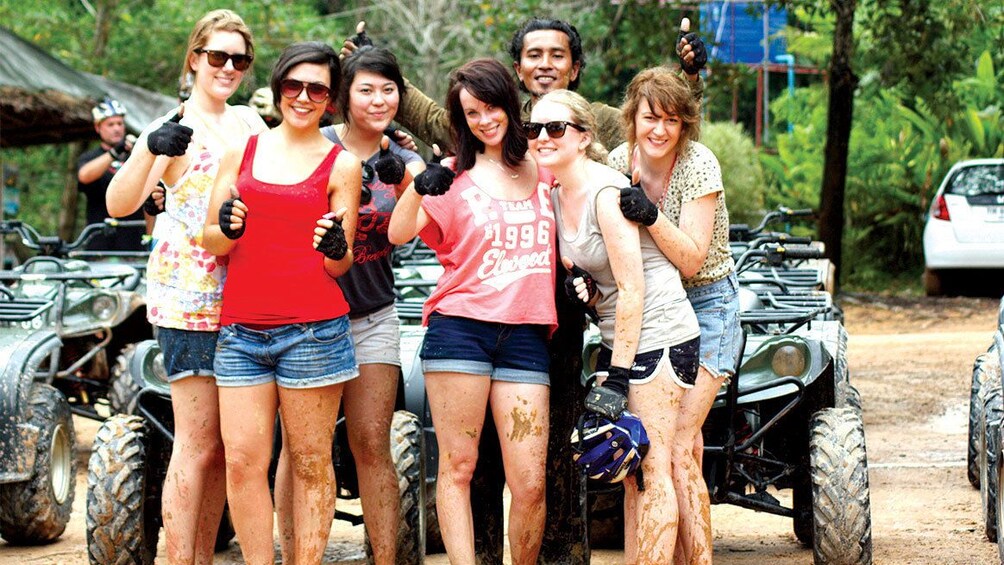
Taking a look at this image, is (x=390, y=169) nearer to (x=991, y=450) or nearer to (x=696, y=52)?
(x=696, y=52)

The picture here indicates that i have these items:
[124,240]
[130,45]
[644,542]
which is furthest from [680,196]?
[130,45]

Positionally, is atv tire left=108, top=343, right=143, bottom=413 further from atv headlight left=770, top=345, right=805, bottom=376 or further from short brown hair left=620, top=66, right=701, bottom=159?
short brown hair left=620, top=66, right=701, bottom=159

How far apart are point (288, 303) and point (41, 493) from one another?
2829 mm

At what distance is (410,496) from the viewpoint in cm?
610

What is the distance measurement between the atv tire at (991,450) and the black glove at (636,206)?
183cm

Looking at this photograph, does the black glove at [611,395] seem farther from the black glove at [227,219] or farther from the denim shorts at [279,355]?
the black glove at [227,219]

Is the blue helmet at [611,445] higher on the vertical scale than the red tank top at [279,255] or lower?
lower

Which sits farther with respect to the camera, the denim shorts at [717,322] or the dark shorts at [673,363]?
the denim shorts at [717,322]

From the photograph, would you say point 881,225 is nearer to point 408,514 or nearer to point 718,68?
point 718,68

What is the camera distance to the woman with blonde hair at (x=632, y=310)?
522cm

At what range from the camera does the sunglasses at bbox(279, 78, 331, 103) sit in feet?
17.3

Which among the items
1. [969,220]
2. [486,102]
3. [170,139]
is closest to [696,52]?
[486,102]

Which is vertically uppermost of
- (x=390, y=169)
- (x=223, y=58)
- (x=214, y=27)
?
(x=214, y=27)

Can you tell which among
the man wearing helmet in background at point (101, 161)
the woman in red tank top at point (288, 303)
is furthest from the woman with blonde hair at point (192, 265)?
the man wearing helmet in background at point (101, 161)
